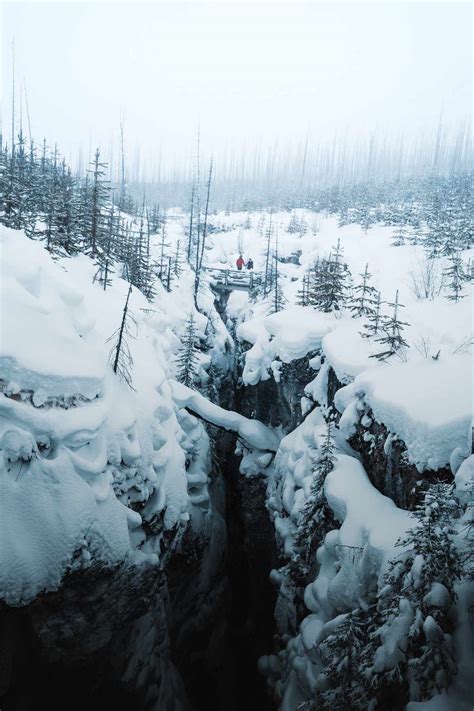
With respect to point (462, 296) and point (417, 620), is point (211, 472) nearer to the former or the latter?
point (417, 620)

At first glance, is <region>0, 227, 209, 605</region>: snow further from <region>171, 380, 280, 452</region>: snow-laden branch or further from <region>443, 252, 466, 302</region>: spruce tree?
<region>443, 252, 466, 302</region>: spruce tree

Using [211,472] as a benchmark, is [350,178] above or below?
above

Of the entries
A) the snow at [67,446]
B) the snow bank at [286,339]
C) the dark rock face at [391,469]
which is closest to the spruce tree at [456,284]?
the snow bank at [286,339]

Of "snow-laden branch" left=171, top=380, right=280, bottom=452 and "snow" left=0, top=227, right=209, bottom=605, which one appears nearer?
"snow" left=0, top=227, right=209, bottom=605

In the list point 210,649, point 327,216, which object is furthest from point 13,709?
point 327,216

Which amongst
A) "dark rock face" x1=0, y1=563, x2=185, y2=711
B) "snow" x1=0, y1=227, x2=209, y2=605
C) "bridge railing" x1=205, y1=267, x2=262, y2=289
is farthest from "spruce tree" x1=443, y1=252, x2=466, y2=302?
"dark rock face" x1=0, y1=563, x2=185, y2=711

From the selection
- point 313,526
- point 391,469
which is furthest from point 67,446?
point 391,469
